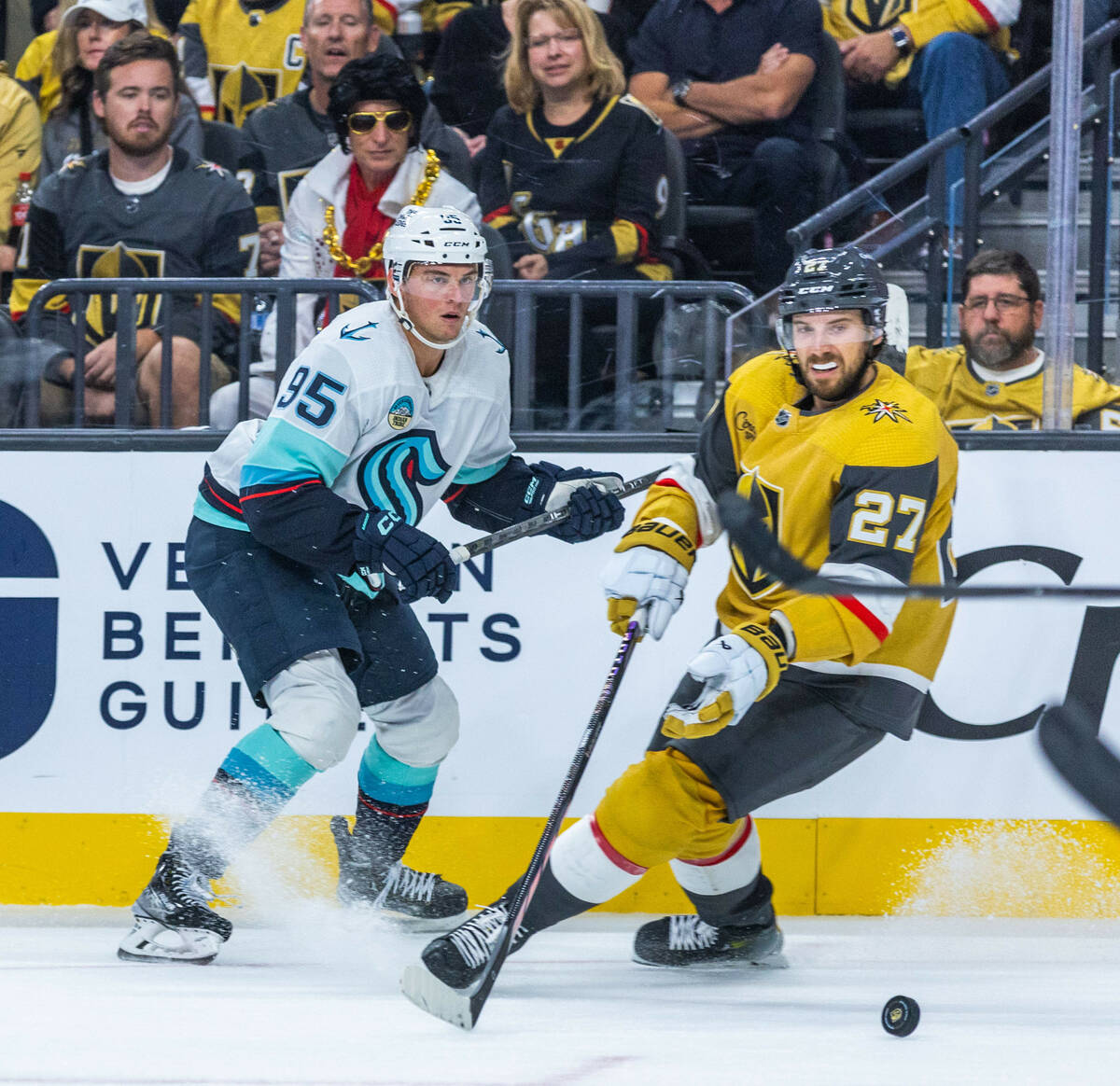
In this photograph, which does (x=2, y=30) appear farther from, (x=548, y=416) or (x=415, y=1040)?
(x=415, y=1040)

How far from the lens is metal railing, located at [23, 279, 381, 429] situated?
3461mm

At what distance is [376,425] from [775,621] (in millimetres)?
772

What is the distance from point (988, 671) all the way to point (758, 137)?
5.18 feet

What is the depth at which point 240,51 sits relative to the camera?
460 centimetres

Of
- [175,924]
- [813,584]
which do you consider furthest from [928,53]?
[813,584]

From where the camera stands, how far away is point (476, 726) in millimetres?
3408

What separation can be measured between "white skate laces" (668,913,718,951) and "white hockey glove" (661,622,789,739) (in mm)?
520

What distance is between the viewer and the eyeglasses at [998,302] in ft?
11.5

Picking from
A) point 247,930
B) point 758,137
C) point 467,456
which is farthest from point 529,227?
point 247,930

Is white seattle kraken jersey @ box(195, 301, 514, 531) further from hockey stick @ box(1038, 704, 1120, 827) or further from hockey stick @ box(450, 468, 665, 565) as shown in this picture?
hockey stick @ box(1038, 704, 1120, 827)

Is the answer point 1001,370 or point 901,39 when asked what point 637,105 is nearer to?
point 901,39

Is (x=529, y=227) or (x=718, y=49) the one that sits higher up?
(x=718, y=49)

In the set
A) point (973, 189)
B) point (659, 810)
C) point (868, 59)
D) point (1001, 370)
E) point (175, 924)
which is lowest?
point (175, 924)

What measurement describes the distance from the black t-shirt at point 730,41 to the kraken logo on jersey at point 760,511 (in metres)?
1.64
